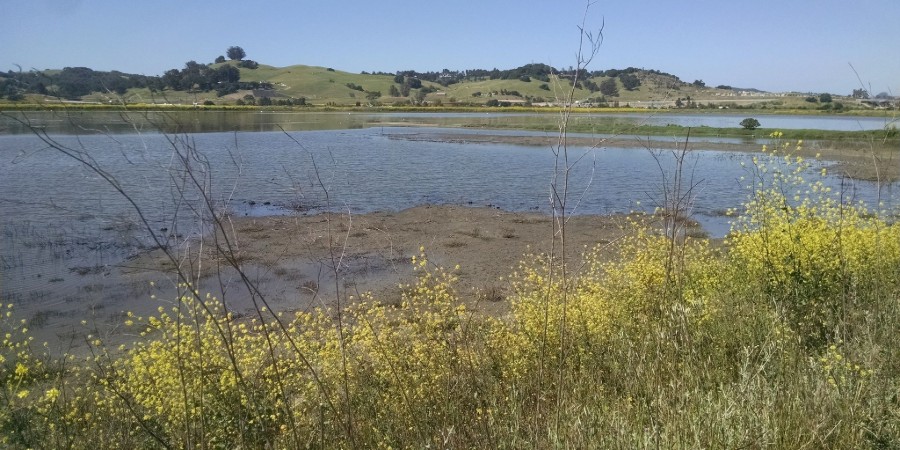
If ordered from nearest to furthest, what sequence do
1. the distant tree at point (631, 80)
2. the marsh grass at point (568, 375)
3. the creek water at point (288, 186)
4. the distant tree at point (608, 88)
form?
the marsh grass at point (568, 375), the distant tree at point (631, 80), the distant tree at point (608, 88), the creek water at point (288, 186)

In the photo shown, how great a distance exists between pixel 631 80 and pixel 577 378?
2274mm

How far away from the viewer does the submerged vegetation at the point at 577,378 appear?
3.01 m

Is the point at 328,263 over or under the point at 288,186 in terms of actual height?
under

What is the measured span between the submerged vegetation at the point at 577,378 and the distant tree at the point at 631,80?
1.27 metres

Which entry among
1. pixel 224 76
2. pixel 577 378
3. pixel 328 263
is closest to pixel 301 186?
pixel 328 263

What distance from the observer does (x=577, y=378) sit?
4480 millimetres

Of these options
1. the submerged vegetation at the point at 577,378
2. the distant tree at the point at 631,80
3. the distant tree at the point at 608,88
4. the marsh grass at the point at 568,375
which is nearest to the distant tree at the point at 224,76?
the marsh grass at the point at 568,375

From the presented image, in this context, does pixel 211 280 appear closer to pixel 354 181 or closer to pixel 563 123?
pixel 563 123

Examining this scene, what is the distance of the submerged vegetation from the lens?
3008 mm

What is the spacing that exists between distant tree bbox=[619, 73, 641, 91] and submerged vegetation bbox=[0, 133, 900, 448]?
127 cm

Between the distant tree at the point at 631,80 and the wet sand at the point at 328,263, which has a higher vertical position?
the distant tree at the point at 631,80

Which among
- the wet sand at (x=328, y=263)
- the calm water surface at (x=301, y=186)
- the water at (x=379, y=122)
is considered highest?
the water at (x=379, y=122)

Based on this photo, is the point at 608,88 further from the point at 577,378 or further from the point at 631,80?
the point at 577,378

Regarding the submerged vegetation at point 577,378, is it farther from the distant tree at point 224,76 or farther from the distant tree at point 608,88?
the distant tree at point 224,76
